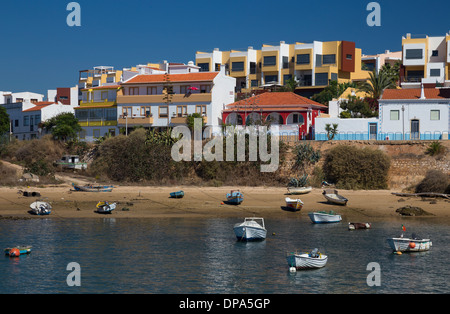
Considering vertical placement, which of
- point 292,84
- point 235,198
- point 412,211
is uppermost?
point 292,84

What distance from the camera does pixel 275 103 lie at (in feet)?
259

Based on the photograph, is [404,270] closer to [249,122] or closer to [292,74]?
[249,122]

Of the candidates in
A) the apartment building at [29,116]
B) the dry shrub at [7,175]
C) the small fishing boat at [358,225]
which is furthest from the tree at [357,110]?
the apartment building at [29,116]

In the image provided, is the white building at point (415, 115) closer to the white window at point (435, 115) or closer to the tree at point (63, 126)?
the white window at point (435, 115)

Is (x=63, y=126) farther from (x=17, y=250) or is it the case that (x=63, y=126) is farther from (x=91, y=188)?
(x=17, y=250)

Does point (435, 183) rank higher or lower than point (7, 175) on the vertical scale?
lower

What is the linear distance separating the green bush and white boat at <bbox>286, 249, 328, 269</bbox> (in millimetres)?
28083

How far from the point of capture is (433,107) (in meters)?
69.2

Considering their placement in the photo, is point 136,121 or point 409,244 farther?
point 136,121

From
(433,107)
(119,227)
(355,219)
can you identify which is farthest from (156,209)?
(433,107)

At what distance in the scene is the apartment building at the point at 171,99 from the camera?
80.8 metres

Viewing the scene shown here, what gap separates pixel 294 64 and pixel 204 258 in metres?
83.2

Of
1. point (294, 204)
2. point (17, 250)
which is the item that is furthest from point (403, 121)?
point (17, 250)
